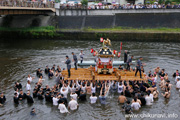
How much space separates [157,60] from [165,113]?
48.2ft

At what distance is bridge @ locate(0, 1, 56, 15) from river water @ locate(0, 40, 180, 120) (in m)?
6.47

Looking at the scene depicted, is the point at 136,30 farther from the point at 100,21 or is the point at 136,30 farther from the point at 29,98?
the point at 29,98

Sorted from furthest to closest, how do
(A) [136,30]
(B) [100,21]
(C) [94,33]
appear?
(B) [100,21], (C) [94,33], (A) [136,30]

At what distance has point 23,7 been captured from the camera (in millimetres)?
33469

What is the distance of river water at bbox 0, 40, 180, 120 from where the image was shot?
1463cm

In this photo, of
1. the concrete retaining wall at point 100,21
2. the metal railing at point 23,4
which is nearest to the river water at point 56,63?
the concrete retaining wall at point 100,21

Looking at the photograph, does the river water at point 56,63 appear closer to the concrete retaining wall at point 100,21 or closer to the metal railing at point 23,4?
the concrete retaining wall at point 100,21

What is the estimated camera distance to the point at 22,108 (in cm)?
1530

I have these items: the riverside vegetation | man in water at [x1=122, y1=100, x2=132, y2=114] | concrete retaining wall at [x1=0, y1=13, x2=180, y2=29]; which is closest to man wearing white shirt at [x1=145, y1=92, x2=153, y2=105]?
man in water at [x1=122, y1=100, x2=132, y2=114]

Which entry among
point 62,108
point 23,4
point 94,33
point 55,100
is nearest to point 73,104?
point 62,108

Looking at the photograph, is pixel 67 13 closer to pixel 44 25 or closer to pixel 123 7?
pixel 44 25

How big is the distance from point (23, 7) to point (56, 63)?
13.1 metres

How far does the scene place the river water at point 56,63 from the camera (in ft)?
48.0

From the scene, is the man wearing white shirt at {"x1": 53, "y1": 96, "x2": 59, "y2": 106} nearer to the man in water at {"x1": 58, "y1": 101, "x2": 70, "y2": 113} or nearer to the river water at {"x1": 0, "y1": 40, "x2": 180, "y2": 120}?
the river water at {"x1": 0, "y1": 40, "x2": 180, "y2": 120}
